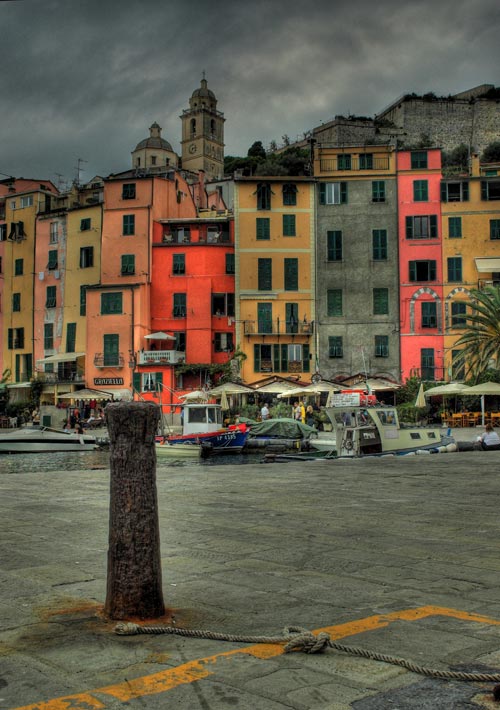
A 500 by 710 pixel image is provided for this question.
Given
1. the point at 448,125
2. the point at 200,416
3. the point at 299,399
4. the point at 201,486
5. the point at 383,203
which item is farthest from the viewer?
the point at 448,125

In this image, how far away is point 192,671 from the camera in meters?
4.04

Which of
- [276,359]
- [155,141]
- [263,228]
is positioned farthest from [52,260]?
[155,141]

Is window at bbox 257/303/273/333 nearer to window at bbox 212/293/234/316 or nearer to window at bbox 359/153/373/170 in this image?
window at bbox 212/293/234/316

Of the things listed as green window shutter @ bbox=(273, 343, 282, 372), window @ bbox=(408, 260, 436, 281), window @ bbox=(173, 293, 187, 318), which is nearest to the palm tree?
window @ bbox=(408, 260, 436, 281)

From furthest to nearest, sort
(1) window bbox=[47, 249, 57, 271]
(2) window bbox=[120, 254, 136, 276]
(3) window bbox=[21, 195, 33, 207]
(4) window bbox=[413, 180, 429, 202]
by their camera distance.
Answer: (3) window bbox=[21, 195, 33, 207] → (1) window bbox=[47, 249, 57, 271] → (2) window bbox=[120, 254, 136, 276] → (4) window bbox=[413, 180, 429, 202]

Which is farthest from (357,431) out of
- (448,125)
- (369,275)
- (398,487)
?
(448,125)

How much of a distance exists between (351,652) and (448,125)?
10377cm

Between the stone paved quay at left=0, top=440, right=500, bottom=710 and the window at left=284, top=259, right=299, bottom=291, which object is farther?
the window at left=284, top=259, right=299, bottom=291

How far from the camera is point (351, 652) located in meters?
4.21

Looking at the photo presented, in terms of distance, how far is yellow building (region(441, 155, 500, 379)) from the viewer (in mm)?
47062

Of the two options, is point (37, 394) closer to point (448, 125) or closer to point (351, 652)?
point (351, 652)

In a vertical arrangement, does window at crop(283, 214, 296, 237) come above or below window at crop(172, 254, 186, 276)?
above

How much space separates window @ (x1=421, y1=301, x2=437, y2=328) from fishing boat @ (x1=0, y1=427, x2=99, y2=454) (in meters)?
21.4

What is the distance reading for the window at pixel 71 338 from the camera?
52594 millimetres
